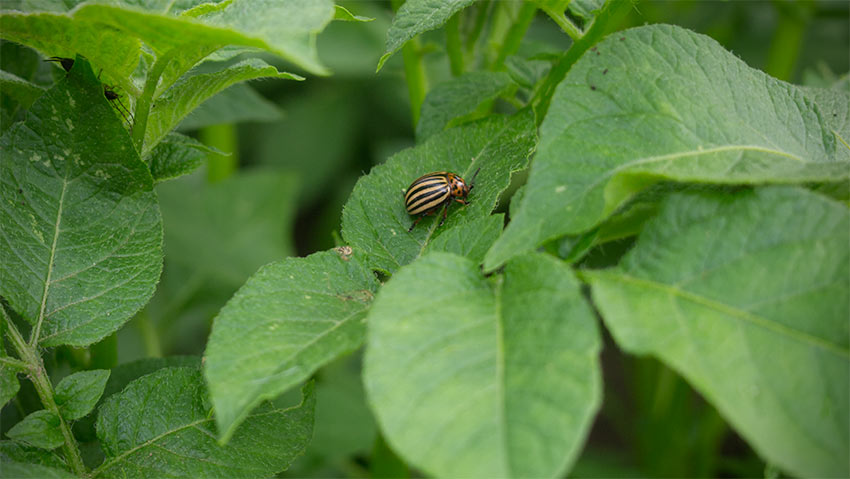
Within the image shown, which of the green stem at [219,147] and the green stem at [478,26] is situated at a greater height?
the green stem at [478,26]

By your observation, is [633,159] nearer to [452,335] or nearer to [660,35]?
[660,35]

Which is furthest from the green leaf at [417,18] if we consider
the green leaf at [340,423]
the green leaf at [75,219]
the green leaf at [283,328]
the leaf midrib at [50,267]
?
the green leaf at [340,423]

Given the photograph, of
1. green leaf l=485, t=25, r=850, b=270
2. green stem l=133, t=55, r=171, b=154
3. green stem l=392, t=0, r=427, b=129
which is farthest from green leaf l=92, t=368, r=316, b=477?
green stem l=392, t=0, r=427, b=129

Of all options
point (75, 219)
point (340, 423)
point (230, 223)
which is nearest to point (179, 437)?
point (75, 219)

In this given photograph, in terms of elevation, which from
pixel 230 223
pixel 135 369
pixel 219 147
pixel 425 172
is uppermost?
pixel 425 172

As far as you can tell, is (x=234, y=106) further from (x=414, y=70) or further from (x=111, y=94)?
(x=111, y=94)

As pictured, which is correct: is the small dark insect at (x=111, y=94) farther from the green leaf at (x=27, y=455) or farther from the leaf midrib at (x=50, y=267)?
the green leaf at (x=27, y=455)
